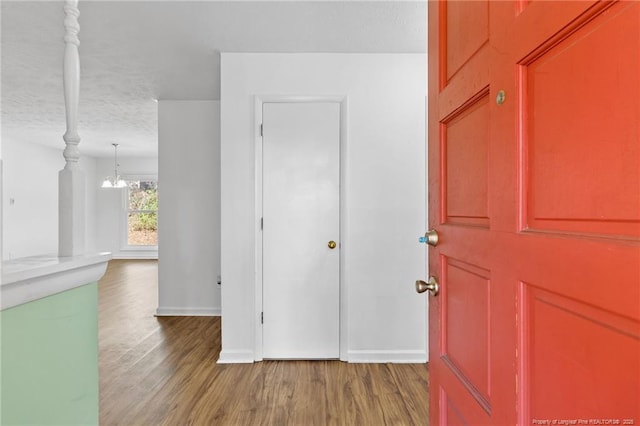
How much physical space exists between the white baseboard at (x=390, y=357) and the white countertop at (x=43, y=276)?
2.12 meters

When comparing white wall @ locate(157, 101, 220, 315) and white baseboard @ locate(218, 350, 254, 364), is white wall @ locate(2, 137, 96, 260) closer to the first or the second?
white wall @ locate(157, 101, 220, 315)

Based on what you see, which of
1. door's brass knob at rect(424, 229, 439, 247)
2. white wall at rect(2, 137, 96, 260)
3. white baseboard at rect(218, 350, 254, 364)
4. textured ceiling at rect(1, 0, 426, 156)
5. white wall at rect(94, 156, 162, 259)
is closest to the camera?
door's brass knob at rect(424, 229, 439, 247)

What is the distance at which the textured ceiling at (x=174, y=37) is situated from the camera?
225cm

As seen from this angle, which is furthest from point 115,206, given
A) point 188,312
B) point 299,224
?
point 299,224

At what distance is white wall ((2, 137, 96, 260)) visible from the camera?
637 centimetres

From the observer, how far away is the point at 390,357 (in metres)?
2.80

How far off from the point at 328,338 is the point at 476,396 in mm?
2148

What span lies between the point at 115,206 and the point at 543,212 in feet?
32.1

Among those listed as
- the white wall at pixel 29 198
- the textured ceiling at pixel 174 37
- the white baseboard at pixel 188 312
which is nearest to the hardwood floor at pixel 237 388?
the white baseboard at pixel 188 312

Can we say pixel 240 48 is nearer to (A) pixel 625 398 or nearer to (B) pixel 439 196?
(B) pixel 439 196

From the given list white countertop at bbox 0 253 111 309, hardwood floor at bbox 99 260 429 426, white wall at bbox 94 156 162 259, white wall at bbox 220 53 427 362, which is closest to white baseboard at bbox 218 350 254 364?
hardwood floor at bbox 99 260 429 426

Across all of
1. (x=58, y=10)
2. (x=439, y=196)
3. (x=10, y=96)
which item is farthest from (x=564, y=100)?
(x=10, y=96)

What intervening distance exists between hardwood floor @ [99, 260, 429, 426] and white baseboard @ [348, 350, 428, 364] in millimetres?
59

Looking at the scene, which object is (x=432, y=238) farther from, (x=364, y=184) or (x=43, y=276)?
(x=364, y=184)
